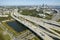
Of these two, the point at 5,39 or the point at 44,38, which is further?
the point at 44,38

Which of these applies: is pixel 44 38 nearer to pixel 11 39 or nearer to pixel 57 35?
pixel 57 35

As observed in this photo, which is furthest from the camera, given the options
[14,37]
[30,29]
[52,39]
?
[30,29]

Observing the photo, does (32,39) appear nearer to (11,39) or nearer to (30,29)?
(11,39)

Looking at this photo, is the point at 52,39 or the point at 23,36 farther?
the point at 23,36

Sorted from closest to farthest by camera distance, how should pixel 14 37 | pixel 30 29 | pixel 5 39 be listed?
pixel 5 39, pixel 14 37, pixel 30 29

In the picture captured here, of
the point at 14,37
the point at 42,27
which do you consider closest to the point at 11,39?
the point at 14,37

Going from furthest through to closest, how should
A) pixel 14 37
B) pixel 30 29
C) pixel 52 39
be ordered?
pixel 30 29 → pixel 14 37 → pixel 52 39

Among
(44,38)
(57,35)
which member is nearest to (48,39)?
(44,38)

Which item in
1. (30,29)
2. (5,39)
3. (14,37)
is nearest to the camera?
(5,39)
